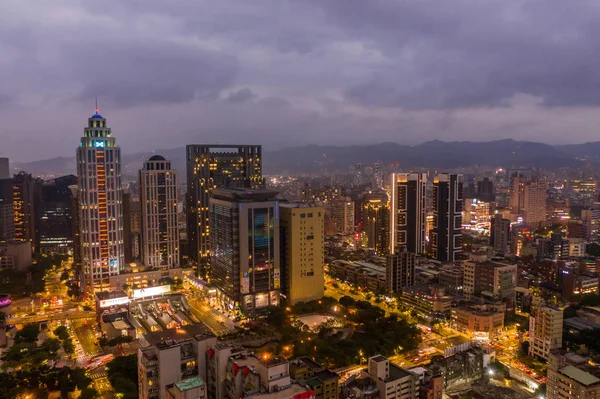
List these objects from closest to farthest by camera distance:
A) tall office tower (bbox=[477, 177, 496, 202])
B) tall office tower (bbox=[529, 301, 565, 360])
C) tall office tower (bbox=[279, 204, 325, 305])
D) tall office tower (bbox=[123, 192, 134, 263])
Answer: tall office tower (bbox=[529, 301, 565, 360])
tall office tower (bbox=[279, 204, 325, 305])
tall office tower (bbox=[123, 192, 134, 263])
tall office tower (bbox=[477, 177, 496, 202])

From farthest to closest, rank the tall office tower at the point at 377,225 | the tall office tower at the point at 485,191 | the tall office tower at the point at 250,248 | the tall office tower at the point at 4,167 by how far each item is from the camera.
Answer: the tall office tower at the point at 485,191 < the tall office tower at the point at 4,167 < the tall office tower at the point at 377,225 < the tall office tower at the point at 250,248

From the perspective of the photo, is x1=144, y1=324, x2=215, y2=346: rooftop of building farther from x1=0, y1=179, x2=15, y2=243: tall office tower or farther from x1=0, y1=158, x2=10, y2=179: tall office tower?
x1=0, y1=158, x2=10, y2=179: tall office tower

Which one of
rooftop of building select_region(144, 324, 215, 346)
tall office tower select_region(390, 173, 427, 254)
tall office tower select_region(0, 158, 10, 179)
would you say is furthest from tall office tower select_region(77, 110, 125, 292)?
tall office tower select_region(0, 158, 10, 179)

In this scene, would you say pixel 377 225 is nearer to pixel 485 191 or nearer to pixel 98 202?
pixel 98 202

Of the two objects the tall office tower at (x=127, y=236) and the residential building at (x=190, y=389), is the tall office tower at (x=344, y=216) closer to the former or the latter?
the tall office tower at (x=127, y=236)

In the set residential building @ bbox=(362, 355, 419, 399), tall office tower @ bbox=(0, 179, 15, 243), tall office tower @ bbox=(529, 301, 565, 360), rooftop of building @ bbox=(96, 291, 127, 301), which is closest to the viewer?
residential building @ bbox=(362, 355, 419, 399)

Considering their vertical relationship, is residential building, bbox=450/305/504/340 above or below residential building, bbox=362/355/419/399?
below

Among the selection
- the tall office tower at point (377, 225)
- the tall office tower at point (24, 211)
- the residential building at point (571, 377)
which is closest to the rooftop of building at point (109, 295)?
the tall office tower at point (24, 211)
